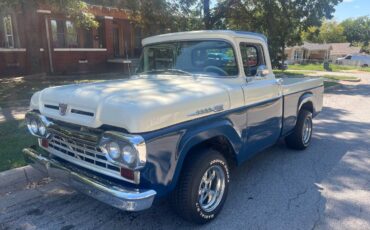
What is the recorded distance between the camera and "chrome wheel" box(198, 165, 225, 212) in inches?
135

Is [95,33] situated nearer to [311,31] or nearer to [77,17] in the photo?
[77,17]

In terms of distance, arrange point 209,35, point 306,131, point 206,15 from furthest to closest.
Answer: point 206,15
point 306,131
point 209,35

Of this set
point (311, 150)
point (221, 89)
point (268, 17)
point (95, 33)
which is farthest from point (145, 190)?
point (95, 33)

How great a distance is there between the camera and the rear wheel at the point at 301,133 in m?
→ 5.55

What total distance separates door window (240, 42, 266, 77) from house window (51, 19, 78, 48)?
16.8 m

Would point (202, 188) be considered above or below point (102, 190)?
below

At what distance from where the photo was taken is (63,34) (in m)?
19.2

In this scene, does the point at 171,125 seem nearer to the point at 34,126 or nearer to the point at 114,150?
the point at 114,150

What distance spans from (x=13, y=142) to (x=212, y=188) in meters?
3.78

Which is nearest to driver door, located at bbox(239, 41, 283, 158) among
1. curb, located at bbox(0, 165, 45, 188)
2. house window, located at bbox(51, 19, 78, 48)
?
curb, located at bbox(0, 165, 45, 188)

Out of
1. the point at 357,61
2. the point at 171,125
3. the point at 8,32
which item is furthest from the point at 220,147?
the point at 357,61

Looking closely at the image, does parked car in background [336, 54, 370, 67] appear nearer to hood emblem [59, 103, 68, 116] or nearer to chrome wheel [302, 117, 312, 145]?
chrome wheel [302, 117, 312, 145]

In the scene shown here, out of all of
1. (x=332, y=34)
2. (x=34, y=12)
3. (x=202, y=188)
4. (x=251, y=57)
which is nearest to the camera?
(x=202, y=188)

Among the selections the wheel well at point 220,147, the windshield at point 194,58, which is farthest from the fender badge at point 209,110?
the windshield at point 194,58
